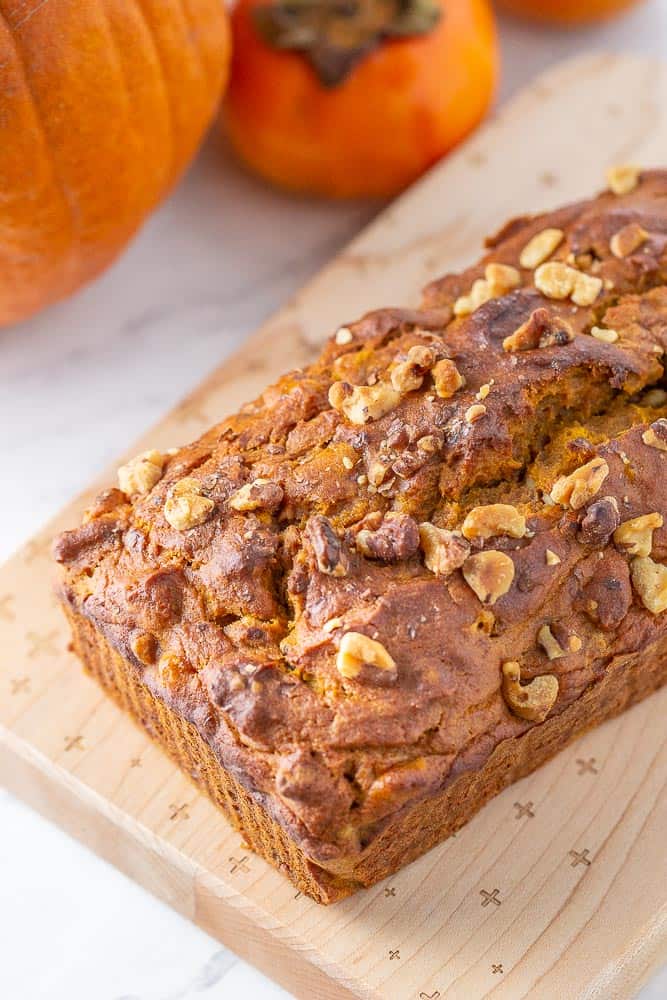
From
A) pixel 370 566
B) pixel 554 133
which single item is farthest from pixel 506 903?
pixel 554 133

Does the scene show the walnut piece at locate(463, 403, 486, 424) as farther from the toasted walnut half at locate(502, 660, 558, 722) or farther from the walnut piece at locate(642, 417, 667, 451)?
the toasted walnut half at locate(502, 660, 558, 722)

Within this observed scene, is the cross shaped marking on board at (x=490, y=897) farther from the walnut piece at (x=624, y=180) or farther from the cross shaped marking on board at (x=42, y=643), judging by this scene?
the walnut piece at (x=624, y=180)

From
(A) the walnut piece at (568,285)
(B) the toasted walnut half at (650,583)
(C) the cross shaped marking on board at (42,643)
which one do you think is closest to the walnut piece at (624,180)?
(A) the walnut piece at (568,285)

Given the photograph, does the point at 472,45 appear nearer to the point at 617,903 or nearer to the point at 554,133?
the point at 554,133

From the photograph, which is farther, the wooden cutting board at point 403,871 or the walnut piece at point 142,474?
the walnut piece at point 142,474

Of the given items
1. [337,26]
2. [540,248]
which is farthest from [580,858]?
[337,26]

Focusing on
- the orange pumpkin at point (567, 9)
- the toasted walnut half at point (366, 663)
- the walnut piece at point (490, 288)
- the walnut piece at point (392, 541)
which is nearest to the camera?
the toasted walnut half at point (366, 663)
